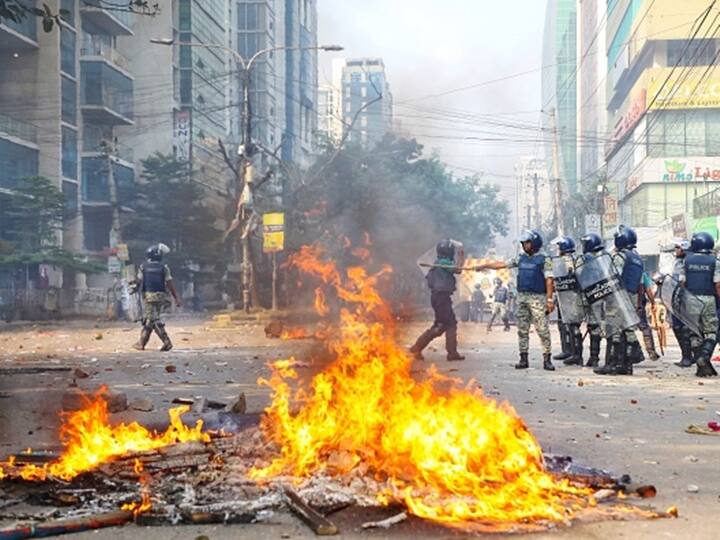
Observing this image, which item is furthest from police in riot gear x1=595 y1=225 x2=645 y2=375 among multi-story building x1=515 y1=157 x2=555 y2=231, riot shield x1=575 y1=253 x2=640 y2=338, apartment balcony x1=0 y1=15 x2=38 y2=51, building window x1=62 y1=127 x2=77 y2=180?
building window x1=62 y1=127 x2=77 y2=180

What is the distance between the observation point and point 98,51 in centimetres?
4294

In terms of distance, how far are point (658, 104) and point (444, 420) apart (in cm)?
4604

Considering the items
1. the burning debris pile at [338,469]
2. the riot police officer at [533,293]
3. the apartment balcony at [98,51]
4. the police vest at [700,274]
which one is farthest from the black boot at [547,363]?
the apartment balcony at [98,51]

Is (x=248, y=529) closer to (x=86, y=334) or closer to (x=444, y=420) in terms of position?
(x=444, y=420)

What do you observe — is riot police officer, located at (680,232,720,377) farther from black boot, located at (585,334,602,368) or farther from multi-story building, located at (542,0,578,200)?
multi-story building, located at (542,0,578,200)

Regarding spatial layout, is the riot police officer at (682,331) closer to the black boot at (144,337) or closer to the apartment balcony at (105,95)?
the black boot at (144,337)

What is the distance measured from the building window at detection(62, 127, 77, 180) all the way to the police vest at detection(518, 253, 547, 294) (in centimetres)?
3175

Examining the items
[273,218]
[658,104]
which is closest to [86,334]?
[273,218]

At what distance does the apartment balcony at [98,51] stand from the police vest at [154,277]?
31.1 meters

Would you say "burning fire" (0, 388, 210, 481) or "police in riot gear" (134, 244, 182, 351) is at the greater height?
"police in riot gear" (134, 244, 182, 351)

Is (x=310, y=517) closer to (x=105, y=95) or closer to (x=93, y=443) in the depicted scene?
(x=93, y=443)

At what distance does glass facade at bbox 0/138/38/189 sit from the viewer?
114ft

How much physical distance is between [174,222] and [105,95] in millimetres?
8596

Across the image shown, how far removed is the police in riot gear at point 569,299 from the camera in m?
12.7
